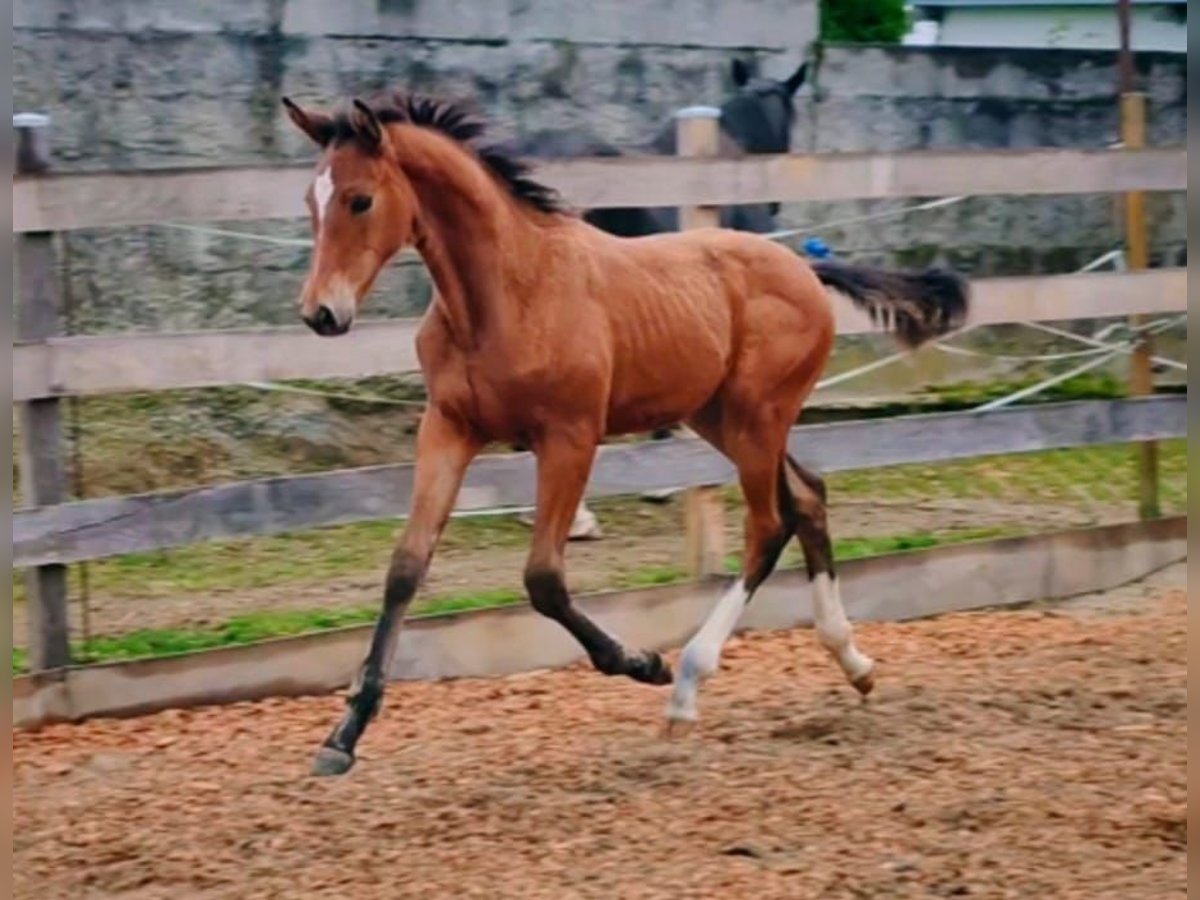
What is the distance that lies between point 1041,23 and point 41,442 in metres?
15.9

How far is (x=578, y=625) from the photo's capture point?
5.43 m

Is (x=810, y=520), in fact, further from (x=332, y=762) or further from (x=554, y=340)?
(x=332, y=762)

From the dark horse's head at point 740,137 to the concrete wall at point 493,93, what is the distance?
33 cm

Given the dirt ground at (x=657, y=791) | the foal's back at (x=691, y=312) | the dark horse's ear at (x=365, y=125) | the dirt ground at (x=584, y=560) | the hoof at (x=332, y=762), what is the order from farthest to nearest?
the dirt ground at (x=584, y=560), the foal's back at (x=691, y=312), the hoof at (x=332, y=762), the dark horse's ear at (x=365, y=125), the dirt ground at (x=657, y=791)

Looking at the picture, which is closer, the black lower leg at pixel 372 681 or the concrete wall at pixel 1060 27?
the black lower leg at pixel 372 681

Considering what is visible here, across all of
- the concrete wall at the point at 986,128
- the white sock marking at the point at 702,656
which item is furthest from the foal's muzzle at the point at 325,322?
the concrete wall at the point at 986,128

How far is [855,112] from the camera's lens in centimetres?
1145

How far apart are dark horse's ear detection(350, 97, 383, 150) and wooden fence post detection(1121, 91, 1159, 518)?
3.77 m

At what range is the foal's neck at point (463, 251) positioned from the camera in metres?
5.43

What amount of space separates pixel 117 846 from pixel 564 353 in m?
1.60

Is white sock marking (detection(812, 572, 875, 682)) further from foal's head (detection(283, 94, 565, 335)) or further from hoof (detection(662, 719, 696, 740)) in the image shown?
foal's head (detection(283, 94, 565, 335))

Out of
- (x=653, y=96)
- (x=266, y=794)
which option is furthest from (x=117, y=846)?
(x=653, y=96)

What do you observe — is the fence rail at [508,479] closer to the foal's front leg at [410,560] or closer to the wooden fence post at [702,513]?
the wooden fence post at [702,513]

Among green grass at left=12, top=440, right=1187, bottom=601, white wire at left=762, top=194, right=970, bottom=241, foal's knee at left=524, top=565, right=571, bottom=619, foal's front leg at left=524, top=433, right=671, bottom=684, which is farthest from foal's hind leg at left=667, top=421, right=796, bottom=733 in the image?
white wire at left=762, top=194, right=970, bottom=241
